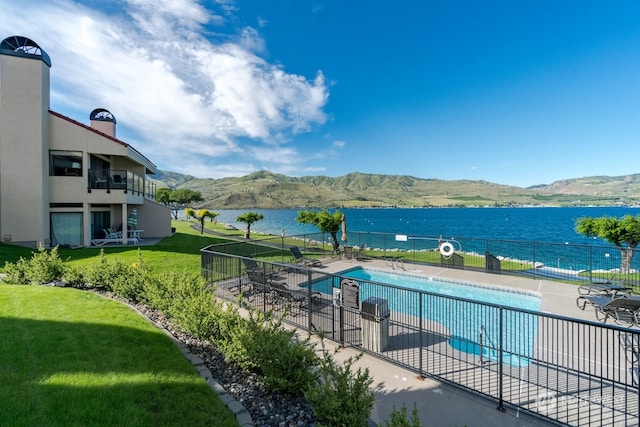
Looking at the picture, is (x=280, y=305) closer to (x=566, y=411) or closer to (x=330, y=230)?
(x=566, y=411)

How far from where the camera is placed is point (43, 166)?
16.2 meters

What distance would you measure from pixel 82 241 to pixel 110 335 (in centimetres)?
1675

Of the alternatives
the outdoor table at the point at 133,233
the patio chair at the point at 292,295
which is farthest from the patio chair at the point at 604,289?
the outdoor table at the point at 133,233

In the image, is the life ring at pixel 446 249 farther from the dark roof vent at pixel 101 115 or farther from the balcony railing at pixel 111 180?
the dark roof vent at pixel 101 115

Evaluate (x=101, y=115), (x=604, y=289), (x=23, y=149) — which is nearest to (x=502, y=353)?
(x=604, y=289)

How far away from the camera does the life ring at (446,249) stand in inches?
557

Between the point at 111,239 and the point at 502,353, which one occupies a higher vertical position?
the point at 111,239

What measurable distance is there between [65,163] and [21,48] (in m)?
6.25

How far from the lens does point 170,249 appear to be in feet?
56.9

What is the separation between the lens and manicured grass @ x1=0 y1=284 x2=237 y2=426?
9.78ft

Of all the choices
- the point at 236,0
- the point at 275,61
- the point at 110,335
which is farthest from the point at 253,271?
the point at 275,61

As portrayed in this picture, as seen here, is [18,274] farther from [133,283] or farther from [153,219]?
[153,219]

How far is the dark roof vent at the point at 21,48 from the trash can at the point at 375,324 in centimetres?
2186

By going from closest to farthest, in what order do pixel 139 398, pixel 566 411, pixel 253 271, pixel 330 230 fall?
pixel 139 398 → pixel 566 411 → pixel 253 271 → pixel 330 230
